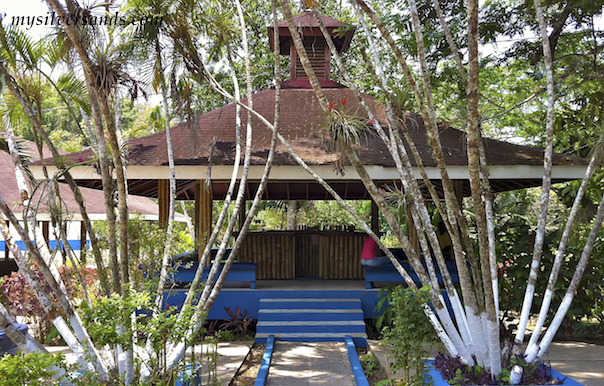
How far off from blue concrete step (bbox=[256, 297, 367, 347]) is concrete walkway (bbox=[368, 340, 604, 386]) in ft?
2.04

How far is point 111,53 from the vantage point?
→ 471 centimetres

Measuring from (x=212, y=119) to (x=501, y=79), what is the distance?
13.7m

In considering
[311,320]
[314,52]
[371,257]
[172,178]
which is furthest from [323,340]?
[314,52]

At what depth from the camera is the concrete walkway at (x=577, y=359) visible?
5.83 metres

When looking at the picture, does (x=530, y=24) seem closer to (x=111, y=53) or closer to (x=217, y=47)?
(x=217, y=47)

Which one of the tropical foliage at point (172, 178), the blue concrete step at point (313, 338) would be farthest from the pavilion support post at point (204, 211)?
the blue concrete step at point (313, 338)

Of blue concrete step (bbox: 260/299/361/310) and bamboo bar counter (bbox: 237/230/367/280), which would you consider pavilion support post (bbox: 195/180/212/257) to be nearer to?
blue concrete step (bbox: 260/299/361/310)

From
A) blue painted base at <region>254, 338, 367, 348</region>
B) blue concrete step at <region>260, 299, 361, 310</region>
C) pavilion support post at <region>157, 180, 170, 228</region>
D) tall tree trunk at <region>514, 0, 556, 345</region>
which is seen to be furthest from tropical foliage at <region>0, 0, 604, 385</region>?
blue concrete step at <region>260, 299, 361, 310</region>

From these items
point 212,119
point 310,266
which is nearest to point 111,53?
point 212,119

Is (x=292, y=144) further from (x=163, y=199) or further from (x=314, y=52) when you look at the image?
(x=314, y=52)

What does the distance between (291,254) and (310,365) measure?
4607 millimetres

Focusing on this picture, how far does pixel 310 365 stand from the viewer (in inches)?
261

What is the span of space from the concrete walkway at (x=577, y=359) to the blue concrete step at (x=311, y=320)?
2.04 ft

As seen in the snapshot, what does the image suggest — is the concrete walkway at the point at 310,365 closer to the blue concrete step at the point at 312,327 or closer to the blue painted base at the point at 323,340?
the blue painted base at the point at 323,340
